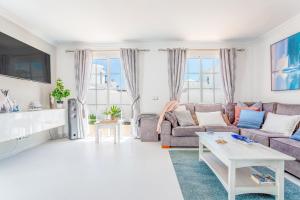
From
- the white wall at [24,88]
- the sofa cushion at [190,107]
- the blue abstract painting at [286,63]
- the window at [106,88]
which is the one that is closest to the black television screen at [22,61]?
the white wall at [24,88]

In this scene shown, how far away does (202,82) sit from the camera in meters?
5.34

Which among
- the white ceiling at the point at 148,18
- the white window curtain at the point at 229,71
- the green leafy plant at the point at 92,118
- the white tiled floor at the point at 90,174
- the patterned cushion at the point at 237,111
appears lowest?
the white tiled floor at the point at 90,174

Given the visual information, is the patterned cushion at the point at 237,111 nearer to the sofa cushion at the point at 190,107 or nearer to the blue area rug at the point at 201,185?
the sofa cushion at the point at 190,107

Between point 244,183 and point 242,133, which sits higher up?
point 242,133

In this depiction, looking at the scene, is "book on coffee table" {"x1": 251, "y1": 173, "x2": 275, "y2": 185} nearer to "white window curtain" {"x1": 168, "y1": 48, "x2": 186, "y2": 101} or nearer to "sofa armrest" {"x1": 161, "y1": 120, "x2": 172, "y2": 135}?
"sofa armrest" {"x1": 161, "y1": 120, "x2": 172, "y2": 135}

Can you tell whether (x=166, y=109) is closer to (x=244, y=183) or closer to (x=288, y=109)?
(x=288, y=109)

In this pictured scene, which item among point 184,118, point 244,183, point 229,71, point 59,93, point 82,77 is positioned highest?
point 229,71

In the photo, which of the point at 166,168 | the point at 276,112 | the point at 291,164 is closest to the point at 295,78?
the point at 276,112

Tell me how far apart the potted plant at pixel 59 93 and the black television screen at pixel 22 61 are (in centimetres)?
31

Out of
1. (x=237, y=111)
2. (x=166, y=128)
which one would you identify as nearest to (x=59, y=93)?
(x=166, y=128)

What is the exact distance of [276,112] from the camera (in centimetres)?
381

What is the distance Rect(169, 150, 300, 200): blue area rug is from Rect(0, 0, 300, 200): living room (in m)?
0.02

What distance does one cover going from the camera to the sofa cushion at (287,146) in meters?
2.49

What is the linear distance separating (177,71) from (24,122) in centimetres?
341
